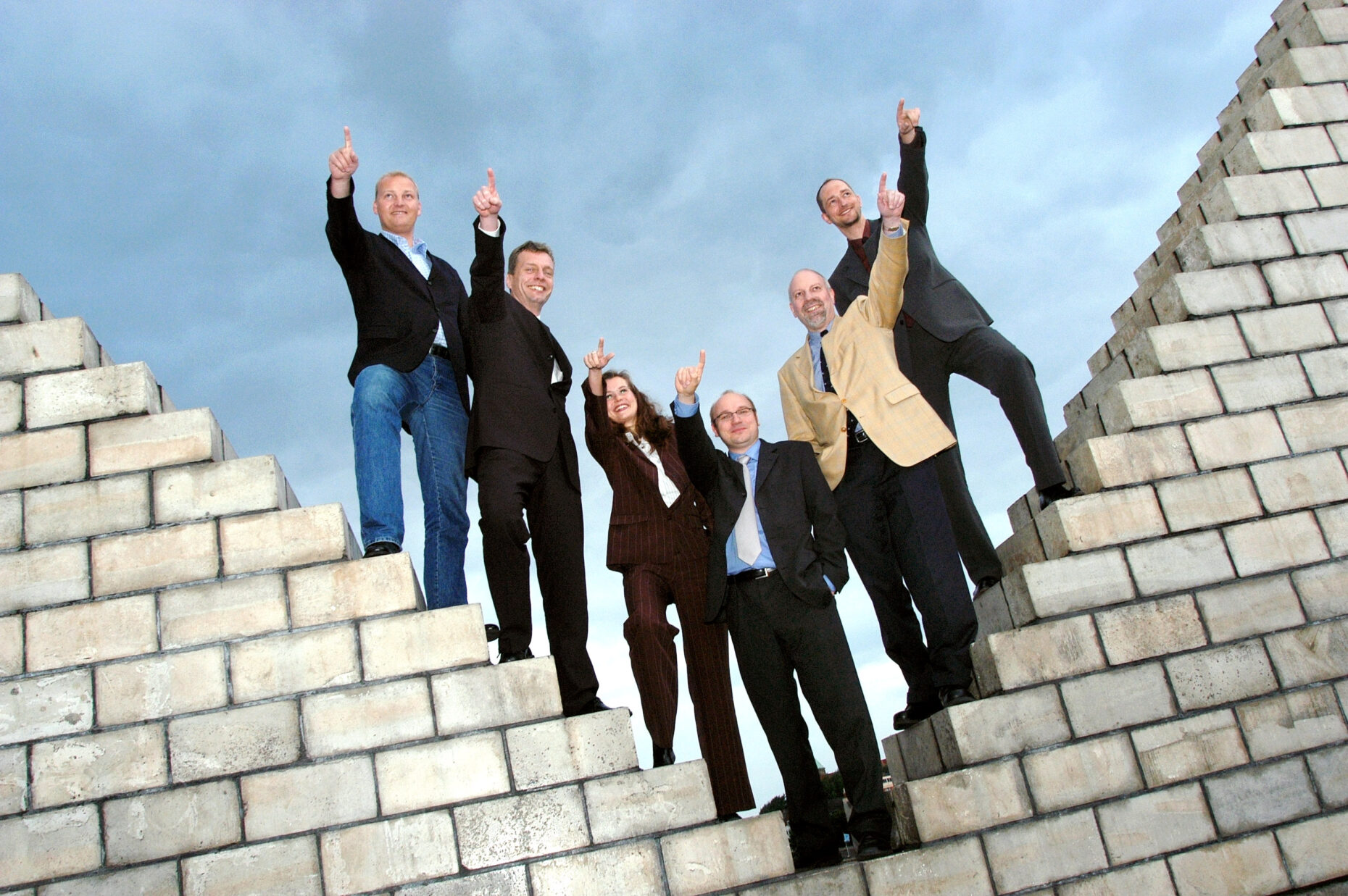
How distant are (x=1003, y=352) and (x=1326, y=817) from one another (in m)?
2.17

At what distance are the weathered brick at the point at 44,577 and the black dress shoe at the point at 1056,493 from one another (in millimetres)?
3914

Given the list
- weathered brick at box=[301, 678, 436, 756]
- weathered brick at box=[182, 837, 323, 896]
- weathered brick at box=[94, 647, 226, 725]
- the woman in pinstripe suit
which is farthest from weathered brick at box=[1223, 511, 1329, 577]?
weathered brick at box=[94, 647, 226, 725]

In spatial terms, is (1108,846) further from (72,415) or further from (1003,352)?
(72,415)

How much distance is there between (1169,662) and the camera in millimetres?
4145

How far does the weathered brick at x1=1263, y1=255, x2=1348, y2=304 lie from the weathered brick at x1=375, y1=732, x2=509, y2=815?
4172 mm

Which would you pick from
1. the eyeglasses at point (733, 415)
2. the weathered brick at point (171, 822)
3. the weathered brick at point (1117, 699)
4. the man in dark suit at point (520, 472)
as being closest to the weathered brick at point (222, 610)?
the weathered brick at point (171, 822)

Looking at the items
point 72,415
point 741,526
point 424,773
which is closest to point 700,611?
point 741,526

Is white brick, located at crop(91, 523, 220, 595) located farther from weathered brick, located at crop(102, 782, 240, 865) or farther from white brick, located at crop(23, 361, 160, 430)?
weathered brick, located at crop(102, 782, 240, 865)

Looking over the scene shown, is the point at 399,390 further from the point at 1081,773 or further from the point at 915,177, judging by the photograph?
the point at 1081,773

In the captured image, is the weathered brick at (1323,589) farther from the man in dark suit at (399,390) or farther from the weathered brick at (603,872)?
the man in dark suit at (399,390)

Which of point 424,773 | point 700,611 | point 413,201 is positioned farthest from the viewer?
point 413,201

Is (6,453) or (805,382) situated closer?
→ (6,453)

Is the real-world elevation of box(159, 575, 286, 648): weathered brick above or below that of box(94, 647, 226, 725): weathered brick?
above

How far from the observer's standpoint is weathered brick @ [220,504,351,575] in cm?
400
